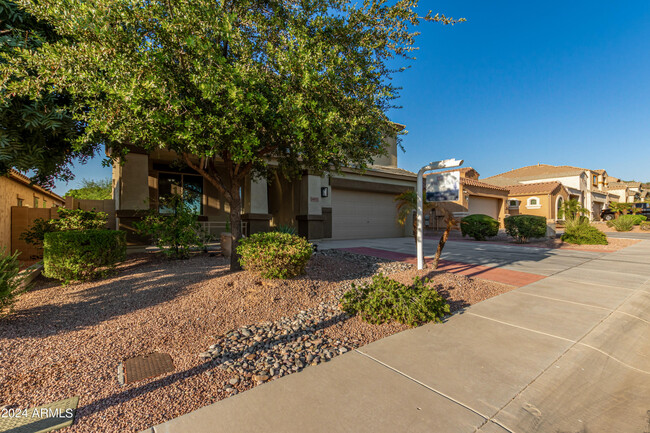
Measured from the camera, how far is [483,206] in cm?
2348

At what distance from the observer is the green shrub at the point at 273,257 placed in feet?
18.3

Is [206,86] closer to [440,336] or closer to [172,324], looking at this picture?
[172,324]

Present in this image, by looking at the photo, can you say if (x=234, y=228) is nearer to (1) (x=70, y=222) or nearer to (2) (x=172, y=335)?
(2) (x=172, y=335)

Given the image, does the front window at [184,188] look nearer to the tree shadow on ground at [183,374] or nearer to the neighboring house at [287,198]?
the neighboring house at [287,198]

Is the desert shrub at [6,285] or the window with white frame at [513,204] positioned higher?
the window with white frame at [513,204]

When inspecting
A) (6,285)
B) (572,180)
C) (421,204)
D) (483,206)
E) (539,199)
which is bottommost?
(6,285)

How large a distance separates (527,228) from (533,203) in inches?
651

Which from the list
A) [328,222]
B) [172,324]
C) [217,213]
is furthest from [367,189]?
[172,324]

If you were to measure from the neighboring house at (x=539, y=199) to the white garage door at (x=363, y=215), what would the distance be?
16.8m

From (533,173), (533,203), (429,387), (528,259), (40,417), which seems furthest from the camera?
(533,173)

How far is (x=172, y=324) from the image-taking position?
404 centimetres

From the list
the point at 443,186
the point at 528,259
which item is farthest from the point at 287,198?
the point at 528,259

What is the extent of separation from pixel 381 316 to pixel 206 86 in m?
3.99

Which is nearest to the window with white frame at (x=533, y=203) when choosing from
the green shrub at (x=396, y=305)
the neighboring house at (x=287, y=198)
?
the neighboring house at (x=287, y=198)
